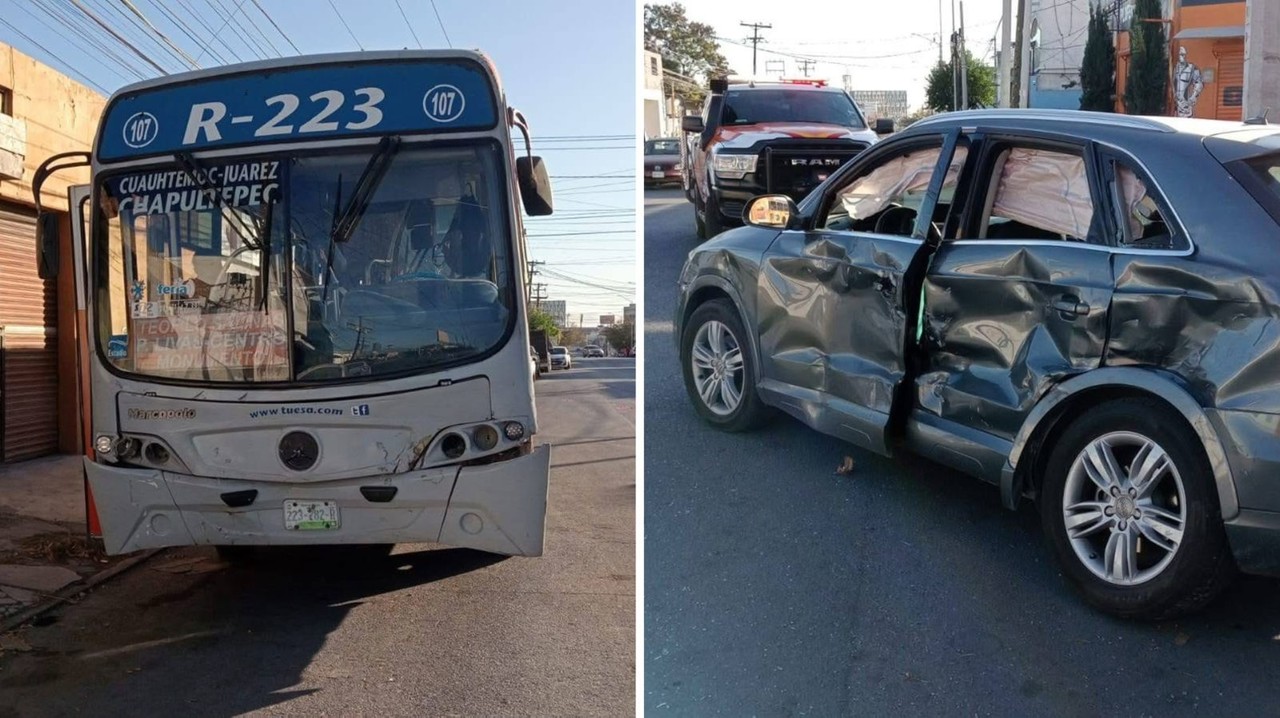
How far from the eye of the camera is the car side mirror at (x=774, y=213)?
243 inches

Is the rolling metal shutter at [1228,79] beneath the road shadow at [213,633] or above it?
above

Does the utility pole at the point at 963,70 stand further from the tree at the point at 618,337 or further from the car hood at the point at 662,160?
the tree at the point at 618,337

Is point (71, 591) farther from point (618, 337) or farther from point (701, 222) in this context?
point (618, 337)

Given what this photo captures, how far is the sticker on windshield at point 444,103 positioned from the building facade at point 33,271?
7.13 m

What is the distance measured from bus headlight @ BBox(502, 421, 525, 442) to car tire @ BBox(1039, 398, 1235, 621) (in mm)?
2608

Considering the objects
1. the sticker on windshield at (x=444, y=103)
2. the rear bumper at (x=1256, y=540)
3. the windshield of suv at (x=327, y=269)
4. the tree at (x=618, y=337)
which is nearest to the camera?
the rear bumper at (x=1256, y=540)

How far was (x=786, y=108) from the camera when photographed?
11906 mm

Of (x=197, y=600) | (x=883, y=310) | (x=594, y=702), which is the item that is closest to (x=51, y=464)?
(x=197, y=600)

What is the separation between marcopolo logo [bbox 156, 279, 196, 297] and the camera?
248 inches

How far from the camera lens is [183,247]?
20.7 ft

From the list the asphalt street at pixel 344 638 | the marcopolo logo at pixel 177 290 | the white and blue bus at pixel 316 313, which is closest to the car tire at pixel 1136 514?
the asphalt street at pixel 344 638

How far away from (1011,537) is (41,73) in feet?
36.7

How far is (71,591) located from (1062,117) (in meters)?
6.03

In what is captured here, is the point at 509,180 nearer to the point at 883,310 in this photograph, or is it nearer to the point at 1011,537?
the point at 883,310
